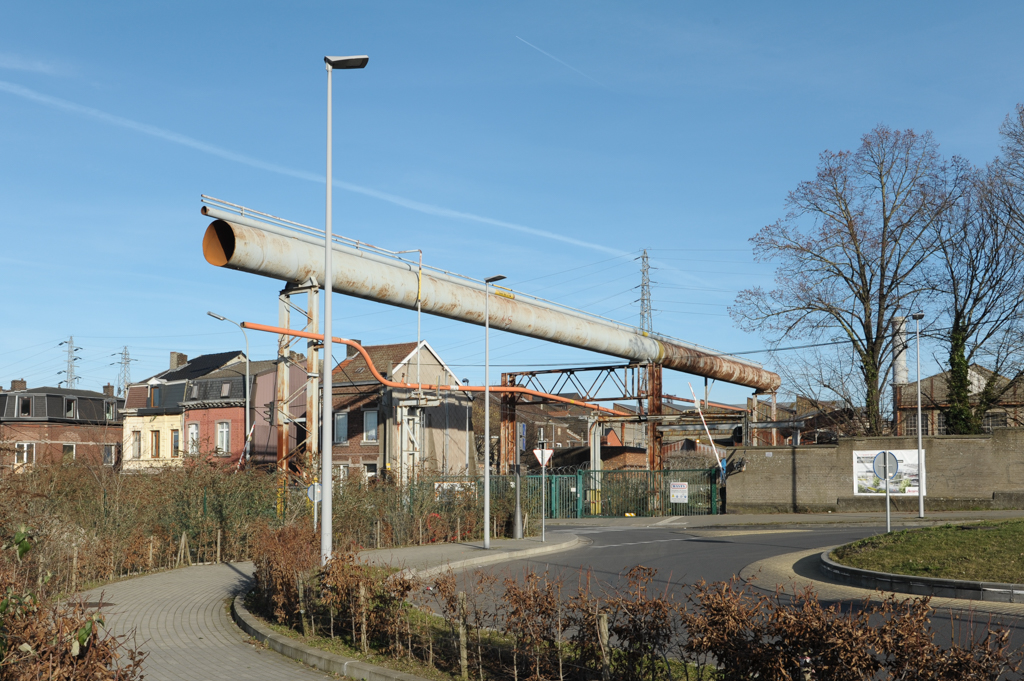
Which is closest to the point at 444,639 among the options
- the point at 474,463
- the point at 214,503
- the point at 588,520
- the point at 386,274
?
the point at 214,503

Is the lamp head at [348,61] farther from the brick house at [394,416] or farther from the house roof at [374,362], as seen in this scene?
the house roof at [374,362]

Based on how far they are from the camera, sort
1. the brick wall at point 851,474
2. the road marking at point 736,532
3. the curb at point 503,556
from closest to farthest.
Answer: the curb at point 503,556 → the road marking at point 736,532 → the brick wall at point 851,474

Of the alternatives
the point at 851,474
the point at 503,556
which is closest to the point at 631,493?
the point at 851,474

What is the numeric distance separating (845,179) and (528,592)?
32.0 m

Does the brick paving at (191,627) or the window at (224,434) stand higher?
the window at (224,434)

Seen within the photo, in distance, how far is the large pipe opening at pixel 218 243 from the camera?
77.0 feet

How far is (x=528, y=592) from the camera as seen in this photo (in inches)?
301

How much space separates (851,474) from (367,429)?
23.3 m

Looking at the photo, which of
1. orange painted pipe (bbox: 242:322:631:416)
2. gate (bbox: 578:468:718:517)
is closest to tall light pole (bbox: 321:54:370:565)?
orange painted pipe (bbox: 242:322:631:416)

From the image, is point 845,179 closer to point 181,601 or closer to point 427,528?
point 427,528

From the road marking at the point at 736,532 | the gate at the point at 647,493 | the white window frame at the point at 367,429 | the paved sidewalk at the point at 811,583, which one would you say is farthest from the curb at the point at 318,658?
the white window frame at the point at 367,429

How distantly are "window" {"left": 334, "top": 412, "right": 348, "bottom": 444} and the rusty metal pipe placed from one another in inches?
580

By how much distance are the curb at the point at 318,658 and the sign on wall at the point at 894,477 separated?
2584cm

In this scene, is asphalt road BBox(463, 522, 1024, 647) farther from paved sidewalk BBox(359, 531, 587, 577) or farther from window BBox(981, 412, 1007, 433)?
window BBox(981, 412, 1007, 433)
